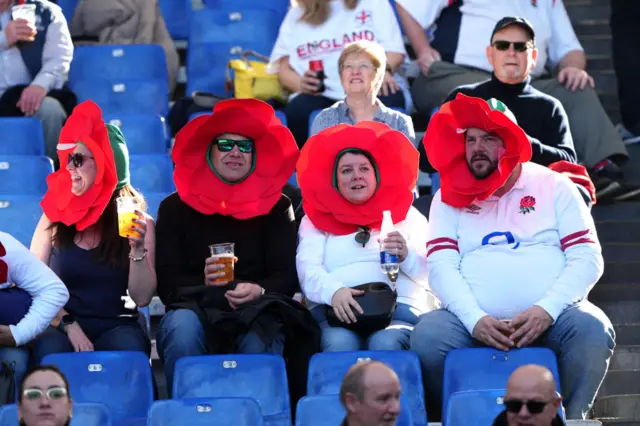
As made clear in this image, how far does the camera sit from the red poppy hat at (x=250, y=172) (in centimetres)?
621

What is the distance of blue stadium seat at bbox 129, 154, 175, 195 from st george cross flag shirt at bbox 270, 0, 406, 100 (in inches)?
40.5

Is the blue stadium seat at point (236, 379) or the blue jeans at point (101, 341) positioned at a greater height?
→ the blue jeans at point (101, 341)

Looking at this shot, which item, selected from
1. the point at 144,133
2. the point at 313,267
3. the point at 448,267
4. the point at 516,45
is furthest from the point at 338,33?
the point at 448,267

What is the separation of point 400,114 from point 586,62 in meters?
2.07

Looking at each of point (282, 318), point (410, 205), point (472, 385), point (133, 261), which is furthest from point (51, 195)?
point (472, 385)

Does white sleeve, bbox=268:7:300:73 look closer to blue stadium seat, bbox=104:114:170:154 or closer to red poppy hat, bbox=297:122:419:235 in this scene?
blue stadium seat, bbox=104:114:170:154

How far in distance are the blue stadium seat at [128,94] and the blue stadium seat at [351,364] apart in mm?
3054

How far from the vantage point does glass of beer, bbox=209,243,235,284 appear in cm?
591

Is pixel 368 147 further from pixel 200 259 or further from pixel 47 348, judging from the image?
pixel 47 348

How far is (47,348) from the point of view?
5918 mm

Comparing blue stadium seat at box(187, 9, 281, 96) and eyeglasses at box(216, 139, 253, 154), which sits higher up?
blue stadium seat at box(187, 9, 281, 96)

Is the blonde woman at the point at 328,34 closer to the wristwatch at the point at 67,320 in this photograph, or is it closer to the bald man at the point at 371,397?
the wristwatch at the point at 67,320

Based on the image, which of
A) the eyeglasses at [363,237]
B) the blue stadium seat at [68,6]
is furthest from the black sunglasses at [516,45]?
the blue stadium seat at [68,6]

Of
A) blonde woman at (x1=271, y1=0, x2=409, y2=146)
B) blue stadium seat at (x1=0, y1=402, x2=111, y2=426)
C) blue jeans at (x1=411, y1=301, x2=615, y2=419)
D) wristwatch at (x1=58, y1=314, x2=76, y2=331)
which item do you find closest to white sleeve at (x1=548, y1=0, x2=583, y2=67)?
blonde woman at (x1=271, y1=0, x2=409, y2=146)
